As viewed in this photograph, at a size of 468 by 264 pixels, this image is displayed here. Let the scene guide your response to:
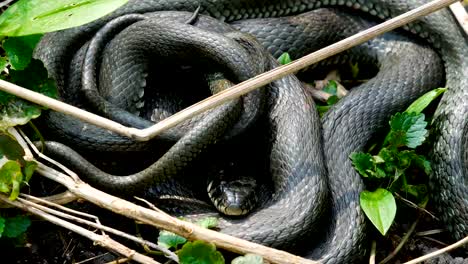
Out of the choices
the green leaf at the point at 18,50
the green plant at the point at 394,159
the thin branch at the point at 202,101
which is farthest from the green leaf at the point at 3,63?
the green plant at the point at 394,159

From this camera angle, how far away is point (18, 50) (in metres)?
4.80

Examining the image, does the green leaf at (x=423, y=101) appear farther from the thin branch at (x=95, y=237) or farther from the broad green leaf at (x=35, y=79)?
the broad green leaf at (x=35, y=79)

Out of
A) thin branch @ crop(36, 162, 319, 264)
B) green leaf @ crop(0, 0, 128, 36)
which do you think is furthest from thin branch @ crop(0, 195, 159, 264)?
green leaf @ crop(0, 0, 128, 36)

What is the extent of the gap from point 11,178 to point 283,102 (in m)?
1.98

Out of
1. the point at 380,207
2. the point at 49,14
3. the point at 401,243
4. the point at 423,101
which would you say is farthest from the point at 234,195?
the point at 49,14

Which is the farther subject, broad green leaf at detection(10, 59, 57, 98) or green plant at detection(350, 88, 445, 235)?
green plant at detection(350, 88, 445, 235)

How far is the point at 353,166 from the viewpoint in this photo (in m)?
5.26

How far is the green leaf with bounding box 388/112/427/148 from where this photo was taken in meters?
5.20

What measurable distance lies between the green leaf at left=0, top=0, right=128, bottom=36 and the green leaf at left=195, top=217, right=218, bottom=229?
1.42 metres

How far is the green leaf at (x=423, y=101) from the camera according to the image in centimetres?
547

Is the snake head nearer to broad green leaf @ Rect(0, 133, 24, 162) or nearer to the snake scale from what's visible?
the snake scale

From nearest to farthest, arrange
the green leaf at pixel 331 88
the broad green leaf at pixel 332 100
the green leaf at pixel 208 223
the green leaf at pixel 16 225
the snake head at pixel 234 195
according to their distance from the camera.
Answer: the green leaf at pixel 16 225 → the green leaf at pixel 208 223 → the snake head at pixel 234 195 → the broad green leaf at pixel 332 100 → the green leaf at pixel 331 88

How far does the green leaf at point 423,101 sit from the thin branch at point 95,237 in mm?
2228

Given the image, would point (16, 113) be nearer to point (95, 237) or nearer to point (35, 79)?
point (35, 79)
